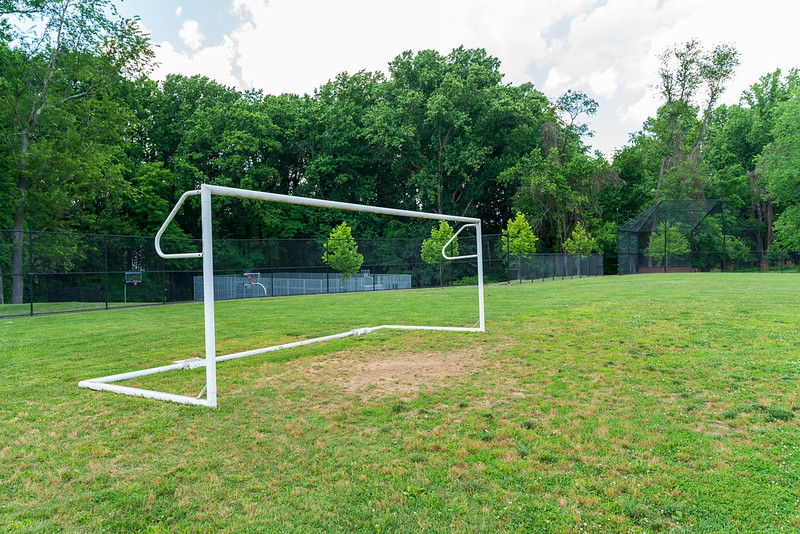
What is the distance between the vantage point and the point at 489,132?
40688 millimetres

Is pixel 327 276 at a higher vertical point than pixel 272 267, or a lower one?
lower

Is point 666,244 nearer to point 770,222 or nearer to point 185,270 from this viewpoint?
point 770,222

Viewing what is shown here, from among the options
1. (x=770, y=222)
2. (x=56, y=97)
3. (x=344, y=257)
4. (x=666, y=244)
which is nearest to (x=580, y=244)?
(x=666, y=244)

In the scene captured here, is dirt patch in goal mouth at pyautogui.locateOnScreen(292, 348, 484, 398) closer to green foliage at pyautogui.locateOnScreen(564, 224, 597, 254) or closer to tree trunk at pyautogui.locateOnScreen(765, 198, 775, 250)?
green foliage at pyautogui.locateOnScreen(564, 224, 597, 254)

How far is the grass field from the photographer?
2.46m

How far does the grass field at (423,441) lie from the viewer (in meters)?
2.46

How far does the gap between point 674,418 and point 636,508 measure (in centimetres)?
166

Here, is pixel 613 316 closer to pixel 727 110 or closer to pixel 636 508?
pixel 636 508

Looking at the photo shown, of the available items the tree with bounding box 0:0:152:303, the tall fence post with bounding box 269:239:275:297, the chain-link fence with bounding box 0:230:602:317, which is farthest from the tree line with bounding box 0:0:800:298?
the tall fence post with bounding box 269:239:275:297

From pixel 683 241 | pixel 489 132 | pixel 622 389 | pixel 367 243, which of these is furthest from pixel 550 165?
pixel 622 389

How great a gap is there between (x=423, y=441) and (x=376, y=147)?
37.9 metres

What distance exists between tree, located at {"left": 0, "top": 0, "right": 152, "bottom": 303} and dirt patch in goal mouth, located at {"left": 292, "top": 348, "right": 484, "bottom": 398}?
21020mm

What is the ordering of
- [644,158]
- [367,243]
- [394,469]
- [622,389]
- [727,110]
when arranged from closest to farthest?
1. [394,469]
2. [622,389]
3. [367,243]
4. [644,158]
5. [727,110]

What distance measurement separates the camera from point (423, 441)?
11.2 feet
